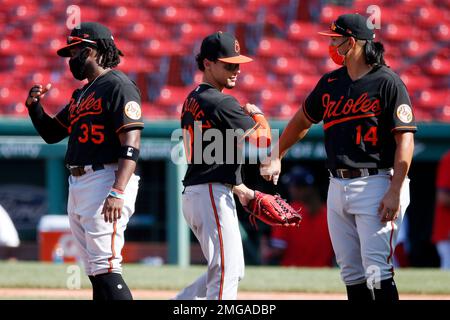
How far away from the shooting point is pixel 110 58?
4.66m

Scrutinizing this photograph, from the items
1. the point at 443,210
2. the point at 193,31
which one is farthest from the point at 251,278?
the point at 193,31

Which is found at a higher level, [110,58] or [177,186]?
[110,58]

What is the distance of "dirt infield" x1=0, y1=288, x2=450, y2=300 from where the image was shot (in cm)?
621

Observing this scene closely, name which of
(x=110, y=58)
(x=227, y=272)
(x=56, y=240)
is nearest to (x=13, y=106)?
(x=56, y=240)

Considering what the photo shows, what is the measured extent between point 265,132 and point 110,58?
0.90 m

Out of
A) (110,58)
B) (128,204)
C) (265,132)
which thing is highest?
(110,58)

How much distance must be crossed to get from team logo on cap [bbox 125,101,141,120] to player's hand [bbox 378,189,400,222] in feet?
4.01

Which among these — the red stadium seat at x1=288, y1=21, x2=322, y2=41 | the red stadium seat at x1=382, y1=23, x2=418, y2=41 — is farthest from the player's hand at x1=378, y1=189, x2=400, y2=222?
the red stadium seat at x1=382, y1=23, x2=418, y2=41

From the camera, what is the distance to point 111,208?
429cm

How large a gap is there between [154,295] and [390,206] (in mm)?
2597

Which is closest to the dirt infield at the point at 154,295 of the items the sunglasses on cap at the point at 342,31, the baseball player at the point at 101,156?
the baseball player at the point at 101,156
